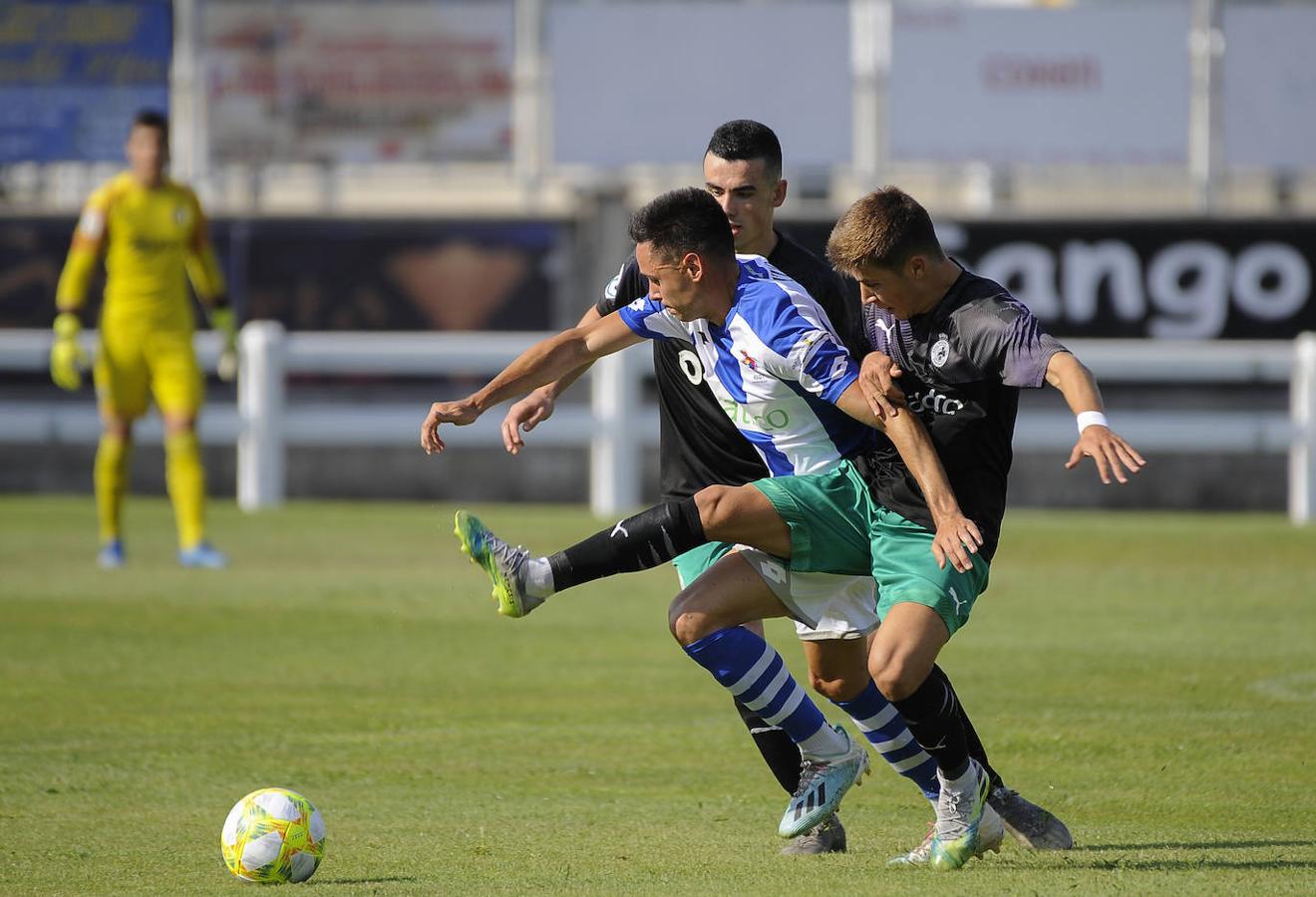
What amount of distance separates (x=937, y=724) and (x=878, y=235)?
1.39 m

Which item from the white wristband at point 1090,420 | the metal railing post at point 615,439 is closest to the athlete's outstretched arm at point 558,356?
the white wristband at point 1090,420

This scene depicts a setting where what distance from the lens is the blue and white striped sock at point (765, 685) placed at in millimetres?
6184

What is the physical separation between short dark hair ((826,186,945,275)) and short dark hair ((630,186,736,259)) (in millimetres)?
412

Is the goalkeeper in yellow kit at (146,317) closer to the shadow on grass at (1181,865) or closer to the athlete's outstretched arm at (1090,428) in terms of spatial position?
the shadow on grass at (1181,865)

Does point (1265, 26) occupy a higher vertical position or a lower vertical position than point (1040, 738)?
higher

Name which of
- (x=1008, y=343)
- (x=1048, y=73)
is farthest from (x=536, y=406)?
(x=1048, y=73)

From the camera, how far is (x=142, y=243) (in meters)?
13.6

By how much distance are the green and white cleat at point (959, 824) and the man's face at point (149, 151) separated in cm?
886

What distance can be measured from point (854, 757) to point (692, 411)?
4.14 ft

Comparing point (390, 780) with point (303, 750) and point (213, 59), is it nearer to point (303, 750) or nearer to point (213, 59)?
point (303, 750)

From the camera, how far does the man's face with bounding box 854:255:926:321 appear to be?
19.4 feet

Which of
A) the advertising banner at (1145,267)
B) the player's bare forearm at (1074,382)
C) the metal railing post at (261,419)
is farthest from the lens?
the advertising banner at (1145,267)

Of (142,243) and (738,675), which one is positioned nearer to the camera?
(738,675)

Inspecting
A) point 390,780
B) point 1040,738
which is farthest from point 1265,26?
point 390,780
